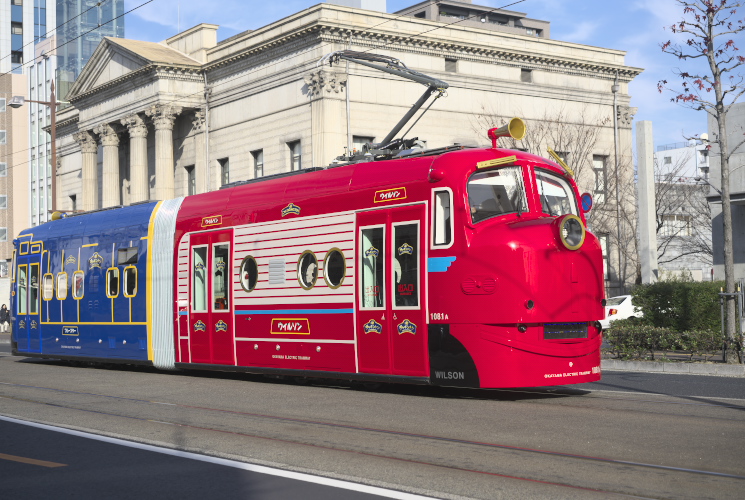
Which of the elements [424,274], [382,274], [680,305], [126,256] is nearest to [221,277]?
[126,256]

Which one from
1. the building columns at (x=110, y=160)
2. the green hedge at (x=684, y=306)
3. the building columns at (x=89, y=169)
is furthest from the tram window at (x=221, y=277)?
the building columns at (x=89, y=169)

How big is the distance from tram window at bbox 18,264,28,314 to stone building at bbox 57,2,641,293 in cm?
2033

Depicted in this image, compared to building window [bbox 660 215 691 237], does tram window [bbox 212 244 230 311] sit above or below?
below

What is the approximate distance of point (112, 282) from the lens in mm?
20484

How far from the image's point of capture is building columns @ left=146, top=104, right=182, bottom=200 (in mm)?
51406

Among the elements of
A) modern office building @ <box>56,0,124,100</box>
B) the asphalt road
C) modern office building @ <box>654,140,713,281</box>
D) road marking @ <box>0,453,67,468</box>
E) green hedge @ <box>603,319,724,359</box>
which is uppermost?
modern office building @ <box>56,0,124,100</box>

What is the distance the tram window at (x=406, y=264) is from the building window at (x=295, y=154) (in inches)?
1245

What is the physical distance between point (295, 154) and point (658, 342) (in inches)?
1100

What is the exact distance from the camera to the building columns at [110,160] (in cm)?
5781

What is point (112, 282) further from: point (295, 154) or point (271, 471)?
point (295, 154)

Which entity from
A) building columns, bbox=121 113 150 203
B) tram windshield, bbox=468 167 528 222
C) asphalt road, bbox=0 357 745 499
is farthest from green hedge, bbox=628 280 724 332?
building columns, bbox=121 113 150 203

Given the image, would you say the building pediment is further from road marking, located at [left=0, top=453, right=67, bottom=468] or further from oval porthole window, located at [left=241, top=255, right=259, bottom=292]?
road marking, located at [left=0, top=453, right=67, bottom=468]

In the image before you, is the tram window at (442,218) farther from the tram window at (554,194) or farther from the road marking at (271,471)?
the road marking at (271,471)

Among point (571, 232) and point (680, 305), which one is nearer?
point (571, 232)
